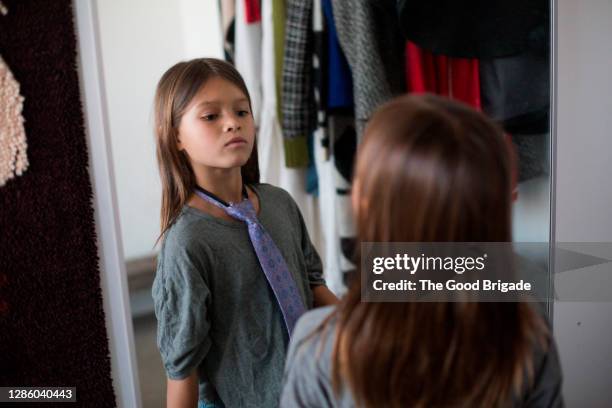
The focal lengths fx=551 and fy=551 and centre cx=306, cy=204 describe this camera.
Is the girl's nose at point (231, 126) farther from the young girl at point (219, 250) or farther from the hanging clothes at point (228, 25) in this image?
the hanging clothes at point (228, 25)

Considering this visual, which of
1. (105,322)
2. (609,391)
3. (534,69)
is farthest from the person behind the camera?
(609,391)

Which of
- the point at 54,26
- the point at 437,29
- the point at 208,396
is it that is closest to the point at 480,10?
the point at 437,29

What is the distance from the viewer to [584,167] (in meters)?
1.28

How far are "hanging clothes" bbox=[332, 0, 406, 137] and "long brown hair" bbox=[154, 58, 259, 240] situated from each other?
18.8 inches

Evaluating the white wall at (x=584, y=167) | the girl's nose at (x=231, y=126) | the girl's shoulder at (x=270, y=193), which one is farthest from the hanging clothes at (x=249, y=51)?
the white wall at (x=584, y=167)

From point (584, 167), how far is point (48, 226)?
3.90 ft

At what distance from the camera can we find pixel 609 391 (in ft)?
4.67

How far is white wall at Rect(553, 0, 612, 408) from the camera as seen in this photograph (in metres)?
1.24

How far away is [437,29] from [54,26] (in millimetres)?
836

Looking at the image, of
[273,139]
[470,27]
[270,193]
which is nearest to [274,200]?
[270,193]

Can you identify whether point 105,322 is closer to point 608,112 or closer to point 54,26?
point 54,26

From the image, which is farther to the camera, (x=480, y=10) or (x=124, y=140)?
Answer: (x=480, y=10)

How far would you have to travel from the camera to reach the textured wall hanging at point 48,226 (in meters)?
1.07

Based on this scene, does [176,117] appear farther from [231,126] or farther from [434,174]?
A: [434,174]
